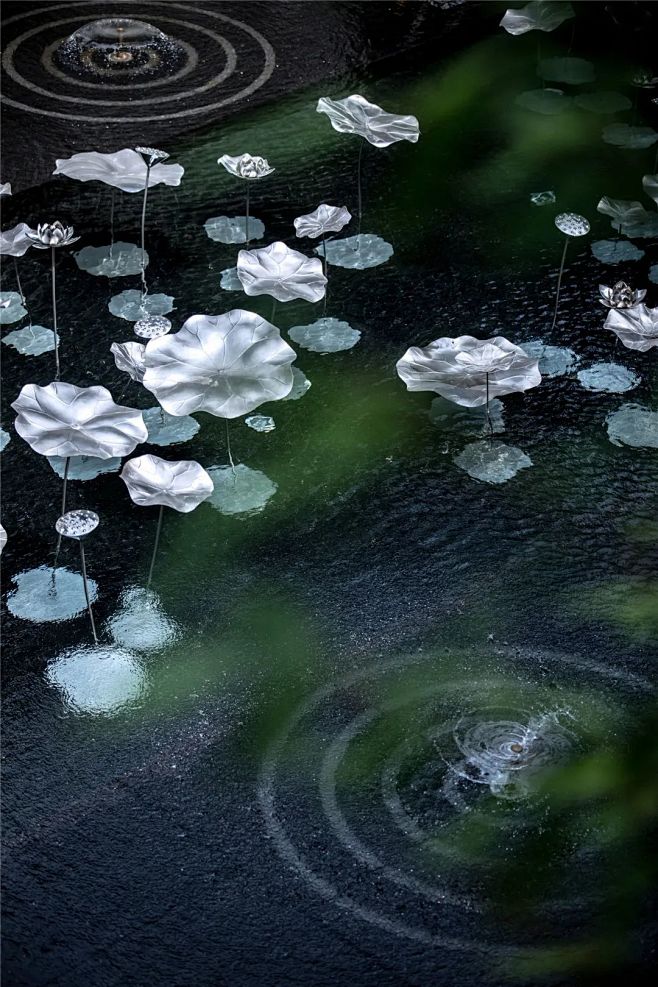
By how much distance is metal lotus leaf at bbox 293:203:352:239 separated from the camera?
17.5ft

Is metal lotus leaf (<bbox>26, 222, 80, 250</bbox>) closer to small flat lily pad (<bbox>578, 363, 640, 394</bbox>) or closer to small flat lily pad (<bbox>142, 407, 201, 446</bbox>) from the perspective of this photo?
small flat lily pad (<bbox>142, 407, 201, 446</bbox>)

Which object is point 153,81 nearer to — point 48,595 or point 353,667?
point 48,595

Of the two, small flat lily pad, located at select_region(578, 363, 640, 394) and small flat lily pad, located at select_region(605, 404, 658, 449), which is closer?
small flat lily pad, located at select_region(605, 404, 658, 449)

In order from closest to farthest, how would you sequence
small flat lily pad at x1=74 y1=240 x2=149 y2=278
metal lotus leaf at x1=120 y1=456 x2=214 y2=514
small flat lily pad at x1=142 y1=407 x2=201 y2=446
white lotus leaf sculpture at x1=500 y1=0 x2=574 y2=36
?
metal lotus leaf at x1=120 y1=456 x2=214 y2=514
small flat lily pad at x1=142 y1=407 x2=201 y2=446
small flat lily pad at x1=74 y1=240 x2=149 y2=278
white lotus leaf sculpture at x1=500 y1=0 x2=574 y2=36

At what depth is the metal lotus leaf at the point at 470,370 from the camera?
14.9 feet

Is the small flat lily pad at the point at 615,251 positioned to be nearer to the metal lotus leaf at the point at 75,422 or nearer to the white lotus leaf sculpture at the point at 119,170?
the white lotus leaf sculpture at the point at 119,170

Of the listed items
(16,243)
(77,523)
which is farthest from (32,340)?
(77,523)

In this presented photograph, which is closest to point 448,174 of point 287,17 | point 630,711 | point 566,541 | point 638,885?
point 287,17

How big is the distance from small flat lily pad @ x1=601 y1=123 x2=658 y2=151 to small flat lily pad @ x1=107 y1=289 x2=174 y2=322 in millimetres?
2496

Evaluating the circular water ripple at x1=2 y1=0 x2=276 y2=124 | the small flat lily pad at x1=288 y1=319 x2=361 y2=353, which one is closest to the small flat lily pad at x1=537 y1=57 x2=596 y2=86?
the circular water ripple at x1=2 y1=0 x2=276 y2=124

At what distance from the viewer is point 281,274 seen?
5.00 m

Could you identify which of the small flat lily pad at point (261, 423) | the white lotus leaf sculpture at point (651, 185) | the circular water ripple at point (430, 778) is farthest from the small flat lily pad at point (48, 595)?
the white lotus leaf sculpture at point (651, 185)

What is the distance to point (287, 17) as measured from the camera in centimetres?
764

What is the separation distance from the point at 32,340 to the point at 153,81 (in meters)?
2.48
